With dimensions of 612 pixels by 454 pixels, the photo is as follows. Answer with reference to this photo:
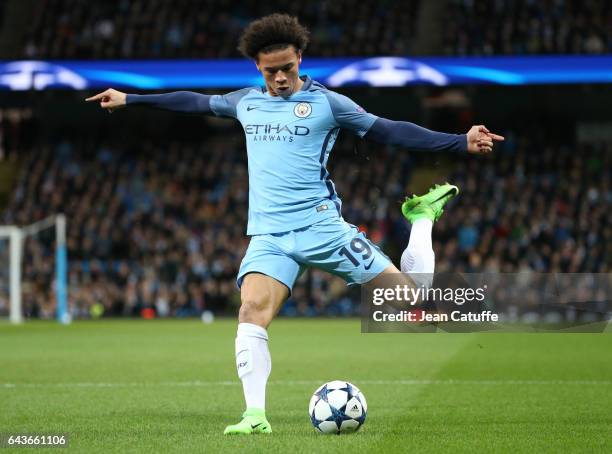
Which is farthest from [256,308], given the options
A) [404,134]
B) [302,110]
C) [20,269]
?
[20,269]

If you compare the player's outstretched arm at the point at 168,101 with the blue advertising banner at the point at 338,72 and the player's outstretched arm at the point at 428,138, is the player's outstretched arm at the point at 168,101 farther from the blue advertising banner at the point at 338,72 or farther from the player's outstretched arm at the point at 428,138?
the blue advertising banner at the point at 338,72

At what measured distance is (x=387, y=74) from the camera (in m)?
24.5

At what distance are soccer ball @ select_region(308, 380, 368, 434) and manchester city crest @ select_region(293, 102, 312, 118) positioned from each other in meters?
1.69

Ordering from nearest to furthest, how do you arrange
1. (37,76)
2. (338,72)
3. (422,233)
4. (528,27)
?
(422,233), (338,72), (37,76), (528,27)

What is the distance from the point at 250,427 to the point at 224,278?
1900 cm

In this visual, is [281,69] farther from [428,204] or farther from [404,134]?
[428,204]

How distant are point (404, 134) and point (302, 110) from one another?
642 millimetres

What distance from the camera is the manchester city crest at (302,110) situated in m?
6.93

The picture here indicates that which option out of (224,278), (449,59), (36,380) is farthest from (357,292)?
(36,380)

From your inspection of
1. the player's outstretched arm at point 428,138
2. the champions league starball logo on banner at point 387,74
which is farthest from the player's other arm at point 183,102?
the champions league starball logo on banner at point 387,74

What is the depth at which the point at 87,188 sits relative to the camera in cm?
2888

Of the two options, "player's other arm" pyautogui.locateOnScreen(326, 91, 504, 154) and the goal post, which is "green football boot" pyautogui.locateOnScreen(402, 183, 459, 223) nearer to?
"player's other arm" pyautogui.locateOnScreen(326, 91, 504, 154)

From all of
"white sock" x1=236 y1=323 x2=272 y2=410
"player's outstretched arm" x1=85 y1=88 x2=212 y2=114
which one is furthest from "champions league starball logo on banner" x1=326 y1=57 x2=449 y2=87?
"white sock" x1=236 y1=323 x2=272 y2=410

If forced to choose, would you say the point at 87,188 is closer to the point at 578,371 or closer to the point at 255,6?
the point at 255,6
